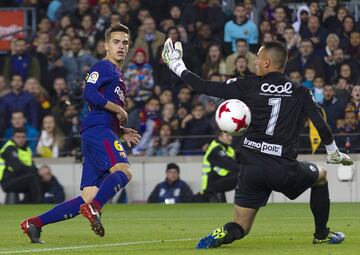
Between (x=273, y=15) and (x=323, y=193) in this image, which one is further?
(x=273, y=15)

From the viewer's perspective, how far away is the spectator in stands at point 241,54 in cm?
2281

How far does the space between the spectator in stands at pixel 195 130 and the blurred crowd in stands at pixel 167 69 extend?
0.06 feet

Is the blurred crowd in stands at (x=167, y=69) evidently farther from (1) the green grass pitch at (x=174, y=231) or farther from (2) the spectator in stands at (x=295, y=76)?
(1) the green grass pitch at (x=174, y=231)

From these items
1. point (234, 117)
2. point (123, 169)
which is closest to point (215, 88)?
point (234, 117)

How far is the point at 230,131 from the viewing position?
10.7 metres

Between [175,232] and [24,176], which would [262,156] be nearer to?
[175,232]

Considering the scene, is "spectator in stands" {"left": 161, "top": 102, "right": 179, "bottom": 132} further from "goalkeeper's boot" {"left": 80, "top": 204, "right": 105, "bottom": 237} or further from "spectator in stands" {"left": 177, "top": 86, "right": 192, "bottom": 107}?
"goalkeeper's boot" {"left": 80, "top": 204, "right": 105, "bottom": 237}

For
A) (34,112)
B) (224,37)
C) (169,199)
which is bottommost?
→ (169,199)

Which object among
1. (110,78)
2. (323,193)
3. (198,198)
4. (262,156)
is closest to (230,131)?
(262,156)

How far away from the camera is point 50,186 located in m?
22.6

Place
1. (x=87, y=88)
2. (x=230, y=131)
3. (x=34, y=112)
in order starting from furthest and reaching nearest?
(x=34, y=112), (x=87, y=88), (x=230, y=131)

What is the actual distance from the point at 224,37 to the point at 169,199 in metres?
4.06

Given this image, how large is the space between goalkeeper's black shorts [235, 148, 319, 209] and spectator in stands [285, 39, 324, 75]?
1198 cm

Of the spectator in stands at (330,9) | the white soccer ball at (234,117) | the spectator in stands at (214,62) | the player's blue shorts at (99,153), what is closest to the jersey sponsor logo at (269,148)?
the white soccer ball at (234,117)
